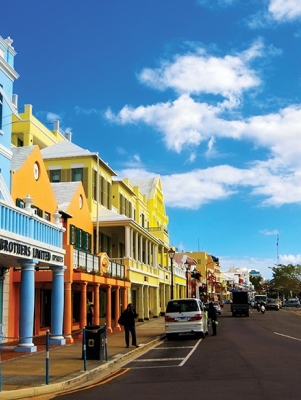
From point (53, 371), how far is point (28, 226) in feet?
19.6

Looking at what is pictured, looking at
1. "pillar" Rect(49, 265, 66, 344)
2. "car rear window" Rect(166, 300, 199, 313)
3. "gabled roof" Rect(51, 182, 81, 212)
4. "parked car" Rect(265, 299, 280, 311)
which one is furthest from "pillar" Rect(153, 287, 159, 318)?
"parked car" Rect(265, 299, 280, 311)

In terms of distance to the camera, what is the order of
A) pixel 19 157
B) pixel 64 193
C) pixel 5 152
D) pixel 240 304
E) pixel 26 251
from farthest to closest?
1. pixel 240 304
2. pixel 64 193
3. pixel 19 157
4. pixel 5 152
5. pixel 26 251

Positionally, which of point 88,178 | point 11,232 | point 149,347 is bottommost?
point 149,347

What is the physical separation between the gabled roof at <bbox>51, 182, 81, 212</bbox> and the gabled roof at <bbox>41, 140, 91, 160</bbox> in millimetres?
4873

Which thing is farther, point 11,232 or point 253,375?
point 11,232

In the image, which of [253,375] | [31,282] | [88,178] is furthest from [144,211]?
[253,375]

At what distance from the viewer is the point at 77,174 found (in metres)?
37.0

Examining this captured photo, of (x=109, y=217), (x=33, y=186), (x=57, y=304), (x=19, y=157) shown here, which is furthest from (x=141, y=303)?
(x=57, y=304)

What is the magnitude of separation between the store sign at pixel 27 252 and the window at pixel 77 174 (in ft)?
50.0

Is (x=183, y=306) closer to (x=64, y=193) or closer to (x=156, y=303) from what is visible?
(x=64, y=193)

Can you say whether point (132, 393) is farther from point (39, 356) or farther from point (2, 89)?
point (2, 89)

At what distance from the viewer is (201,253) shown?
128375mm

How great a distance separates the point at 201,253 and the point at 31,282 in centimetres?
11107

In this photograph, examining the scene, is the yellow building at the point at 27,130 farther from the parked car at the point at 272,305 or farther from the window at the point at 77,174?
the parked car at the point at 272,305
